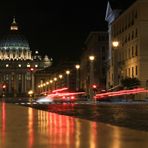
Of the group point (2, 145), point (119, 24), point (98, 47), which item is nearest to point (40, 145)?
point (2, 145)

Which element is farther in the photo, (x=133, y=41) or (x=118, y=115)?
(x=133, y=41)

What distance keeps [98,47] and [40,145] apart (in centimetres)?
14147

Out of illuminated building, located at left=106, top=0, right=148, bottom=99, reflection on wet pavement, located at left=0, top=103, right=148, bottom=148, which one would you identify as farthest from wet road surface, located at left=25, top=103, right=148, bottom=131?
illuminated building, located at left=106, top=0, right=148, bottom=99

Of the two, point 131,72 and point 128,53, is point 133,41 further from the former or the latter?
point 128,53

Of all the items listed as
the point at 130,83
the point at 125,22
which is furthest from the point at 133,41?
the point at 130,83

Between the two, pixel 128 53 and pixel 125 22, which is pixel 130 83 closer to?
pixel 128 53

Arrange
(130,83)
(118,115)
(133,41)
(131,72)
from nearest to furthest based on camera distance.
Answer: (118,115) < (130,83) < (133,41) < (131,72)

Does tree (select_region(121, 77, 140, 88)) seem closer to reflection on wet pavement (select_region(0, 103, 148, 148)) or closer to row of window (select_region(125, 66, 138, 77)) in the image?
row of window (select_region(125, 66, 138, 77))

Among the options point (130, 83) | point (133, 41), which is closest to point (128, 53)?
point (133, 41)

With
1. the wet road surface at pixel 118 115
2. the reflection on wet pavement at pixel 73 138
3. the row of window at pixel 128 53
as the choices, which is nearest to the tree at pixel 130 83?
the row of window at pixel 128 53

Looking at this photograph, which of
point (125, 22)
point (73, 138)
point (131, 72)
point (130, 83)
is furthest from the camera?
point (125, 22)

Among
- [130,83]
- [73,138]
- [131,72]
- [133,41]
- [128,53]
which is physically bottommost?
[73,138]

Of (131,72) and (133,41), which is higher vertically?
(133,41)

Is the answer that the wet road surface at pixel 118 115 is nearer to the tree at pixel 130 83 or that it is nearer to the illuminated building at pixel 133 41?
the tree at pixel 130 83
